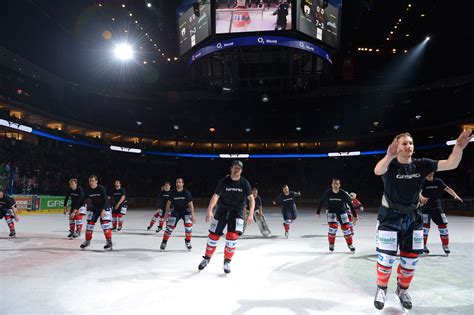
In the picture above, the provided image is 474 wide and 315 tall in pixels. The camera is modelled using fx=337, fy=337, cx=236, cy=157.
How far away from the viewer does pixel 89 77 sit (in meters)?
38.4

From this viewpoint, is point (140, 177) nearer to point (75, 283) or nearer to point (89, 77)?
point (89, 77)

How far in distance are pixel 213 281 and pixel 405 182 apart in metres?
3.71

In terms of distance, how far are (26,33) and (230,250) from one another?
29299 mm

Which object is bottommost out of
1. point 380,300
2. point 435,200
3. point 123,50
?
point 380,300

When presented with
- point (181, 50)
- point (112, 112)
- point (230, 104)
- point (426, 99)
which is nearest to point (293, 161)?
point (230, 104)

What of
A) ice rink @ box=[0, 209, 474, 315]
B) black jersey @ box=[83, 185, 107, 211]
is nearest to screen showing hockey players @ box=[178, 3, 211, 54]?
black jersey @ box=[83, 185, 107, 211]

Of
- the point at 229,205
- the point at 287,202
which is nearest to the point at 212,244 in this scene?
the point at 229,205

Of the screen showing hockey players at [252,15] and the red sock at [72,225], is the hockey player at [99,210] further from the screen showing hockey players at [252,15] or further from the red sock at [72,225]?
the screen showing hockey players at [252,15]

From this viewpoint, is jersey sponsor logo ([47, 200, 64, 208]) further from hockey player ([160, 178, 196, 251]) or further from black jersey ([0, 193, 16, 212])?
hockey player ([160, 178, 196, 251])

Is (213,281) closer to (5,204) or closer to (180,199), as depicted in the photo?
(180,199)

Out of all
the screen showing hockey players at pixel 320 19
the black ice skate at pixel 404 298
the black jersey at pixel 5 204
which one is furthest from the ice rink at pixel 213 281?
the screen showing hockey players at pixel 320 19

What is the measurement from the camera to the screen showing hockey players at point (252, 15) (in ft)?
48.7

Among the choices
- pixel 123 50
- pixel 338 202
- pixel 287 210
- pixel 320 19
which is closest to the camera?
pixel 338 202

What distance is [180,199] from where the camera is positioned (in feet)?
32.8
